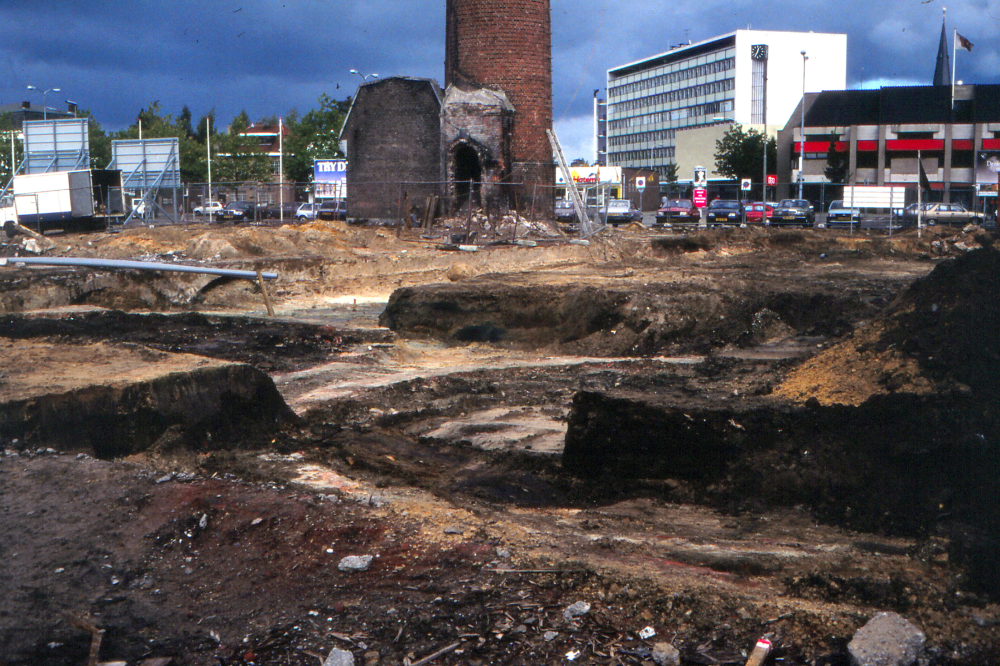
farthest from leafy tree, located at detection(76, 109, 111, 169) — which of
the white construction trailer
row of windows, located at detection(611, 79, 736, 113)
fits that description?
row of windows, located at detection(611, 79, 736, 113)

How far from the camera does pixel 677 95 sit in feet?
434

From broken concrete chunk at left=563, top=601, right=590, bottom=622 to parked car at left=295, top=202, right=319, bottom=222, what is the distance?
3562 cm

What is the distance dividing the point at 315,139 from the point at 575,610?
64373 millimetres

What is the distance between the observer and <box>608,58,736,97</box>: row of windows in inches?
4766

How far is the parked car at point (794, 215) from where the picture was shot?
45.5 meters

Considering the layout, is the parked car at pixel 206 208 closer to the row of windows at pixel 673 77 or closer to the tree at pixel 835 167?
the tree at pixel 835 167

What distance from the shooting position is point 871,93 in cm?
7262

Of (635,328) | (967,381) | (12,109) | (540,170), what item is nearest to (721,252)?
(540,170)

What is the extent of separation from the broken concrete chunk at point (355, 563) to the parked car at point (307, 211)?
3467 cm

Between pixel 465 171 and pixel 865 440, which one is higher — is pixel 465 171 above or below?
above

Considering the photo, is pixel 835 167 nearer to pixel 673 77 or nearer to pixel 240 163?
pixel 240 163

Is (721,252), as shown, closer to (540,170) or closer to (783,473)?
(540,170)

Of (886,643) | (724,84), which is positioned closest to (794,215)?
(886,643)


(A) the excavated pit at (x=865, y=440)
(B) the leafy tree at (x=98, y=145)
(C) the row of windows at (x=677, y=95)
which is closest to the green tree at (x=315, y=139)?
(B) the leafy tree at (x=98, y=145)
